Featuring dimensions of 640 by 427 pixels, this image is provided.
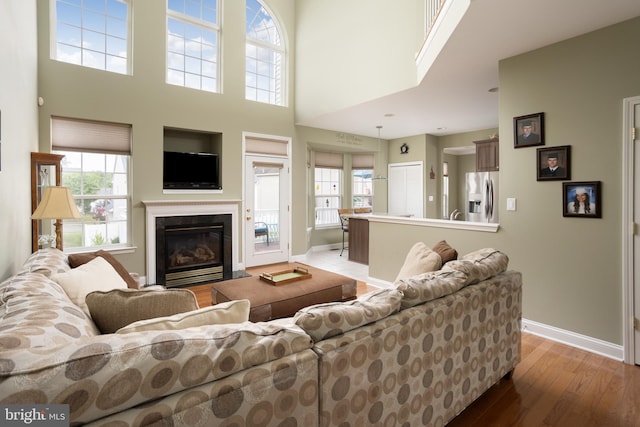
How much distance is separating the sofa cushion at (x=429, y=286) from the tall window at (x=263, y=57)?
5.03m

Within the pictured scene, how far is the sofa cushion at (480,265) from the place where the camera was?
1959 mm

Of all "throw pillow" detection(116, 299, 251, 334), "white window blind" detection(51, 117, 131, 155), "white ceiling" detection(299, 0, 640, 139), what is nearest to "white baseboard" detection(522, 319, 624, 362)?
"white ceiling" detection(299, 0, 640, 139)

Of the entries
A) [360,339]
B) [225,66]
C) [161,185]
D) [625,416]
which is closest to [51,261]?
[360,339]

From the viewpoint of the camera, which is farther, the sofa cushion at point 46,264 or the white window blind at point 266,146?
the white window blind at point 266,146

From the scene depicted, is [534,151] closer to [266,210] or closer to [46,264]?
[46,264]

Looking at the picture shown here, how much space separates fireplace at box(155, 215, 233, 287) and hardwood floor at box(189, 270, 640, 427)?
4.11 meters

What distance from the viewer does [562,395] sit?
214cm

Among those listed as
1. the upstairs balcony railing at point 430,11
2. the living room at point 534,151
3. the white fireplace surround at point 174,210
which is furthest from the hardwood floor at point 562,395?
the white fireplace surround at point 174,210

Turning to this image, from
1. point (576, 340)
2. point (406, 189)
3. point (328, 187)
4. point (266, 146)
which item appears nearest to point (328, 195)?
point (328, 187)

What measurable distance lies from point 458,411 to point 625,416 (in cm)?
104

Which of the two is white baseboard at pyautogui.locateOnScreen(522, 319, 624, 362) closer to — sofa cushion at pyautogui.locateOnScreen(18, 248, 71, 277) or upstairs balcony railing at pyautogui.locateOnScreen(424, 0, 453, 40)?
upstairs balcony railing at pyautogui.locateOnScreen(424, 0, 453, 40)

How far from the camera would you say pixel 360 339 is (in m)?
1.30

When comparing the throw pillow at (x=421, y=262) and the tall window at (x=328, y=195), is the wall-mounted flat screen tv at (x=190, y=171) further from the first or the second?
the throw pillow at (x=421, y=262)

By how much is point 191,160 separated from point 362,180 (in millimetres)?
4401
